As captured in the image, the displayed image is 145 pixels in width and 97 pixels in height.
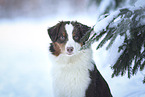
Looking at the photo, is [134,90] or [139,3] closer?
[139,3]

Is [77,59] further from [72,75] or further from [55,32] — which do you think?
[55,32]

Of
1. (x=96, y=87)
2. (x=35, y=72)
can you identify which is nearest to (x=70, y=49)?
(x=96, y=87)

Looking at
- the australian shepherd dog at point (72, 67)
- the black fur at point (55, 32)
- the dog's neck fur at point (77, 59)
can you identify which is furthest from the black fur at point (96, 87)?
the black fur at point (55, 32)

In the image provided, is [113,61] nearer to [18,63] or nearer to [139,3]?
[139,3]

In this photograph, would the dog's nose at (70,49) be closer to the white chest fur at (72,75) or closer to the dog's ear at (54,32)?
the white chest fur at (72,75)

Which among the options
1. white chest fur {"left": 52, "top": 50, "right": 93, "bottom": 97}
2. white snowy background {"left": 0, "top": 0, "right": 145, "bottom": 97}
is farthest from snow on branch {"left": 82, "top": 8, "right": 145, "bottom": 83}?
white chest fur {"left": 52, "top": 50, "right": 93, "bottom": 97}

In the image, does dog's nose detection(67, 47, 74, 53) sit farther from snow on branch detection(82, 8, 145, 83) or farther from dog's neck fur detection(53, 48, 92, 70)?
snow on branch detection(82, 8, 145, 83)

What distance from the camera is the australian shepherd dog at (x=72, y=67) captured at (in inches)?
120

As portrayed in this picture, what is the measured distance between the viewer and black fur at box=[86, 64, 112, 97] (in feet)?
9.92

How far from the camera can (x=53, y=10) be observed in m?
22.3

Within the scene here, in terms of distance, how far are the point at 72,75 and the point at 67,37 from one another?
0.65 m

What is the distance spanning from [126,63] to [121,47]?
20 centimetres

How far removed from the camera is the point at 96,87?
308 centimetres

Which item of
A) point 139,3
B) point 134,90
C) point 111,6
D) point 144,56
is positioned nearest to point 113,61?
point 144,56
